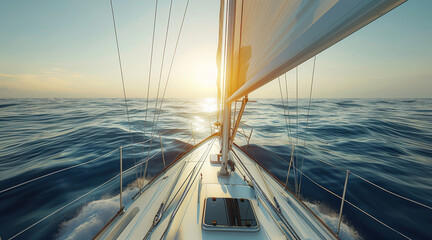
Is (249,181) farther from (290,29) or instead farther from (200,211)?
(290,29)

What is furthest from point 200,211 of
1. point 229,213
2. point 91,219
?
point 91,219

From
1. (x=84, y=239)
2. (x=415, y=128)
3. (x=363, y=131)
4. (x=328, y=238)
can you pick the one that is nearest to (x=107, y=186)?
(x=84, y=239)

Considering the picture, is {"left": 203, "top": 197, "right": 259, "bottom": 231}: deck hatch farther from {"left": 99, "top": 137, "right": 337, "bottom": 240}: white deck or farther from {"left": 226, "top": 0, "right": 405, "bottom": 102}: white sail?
{"left": 226, "top": 0, "right": 405, "bottom": 102}: white sail

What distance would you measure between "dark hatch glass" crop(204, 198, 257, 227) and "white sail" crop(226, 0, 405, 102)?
137cm

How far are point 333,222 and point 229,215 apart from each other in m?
2.45

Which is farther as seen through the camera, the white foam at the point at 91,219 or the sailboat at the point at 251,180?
the white foam at the point at 91,219

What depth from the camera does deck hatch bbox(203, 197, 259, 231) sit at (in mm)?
1555

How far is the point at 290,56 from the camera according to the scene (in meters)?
0.79

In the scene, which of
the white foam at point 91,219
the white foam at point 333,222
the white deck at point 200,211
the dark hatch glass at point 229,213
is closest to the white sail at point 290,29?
the dark hatch glass at point 229,213

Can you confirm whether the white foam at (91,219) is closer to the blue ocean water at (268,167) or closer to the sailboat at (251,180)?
the blue ocean water at (268,167)

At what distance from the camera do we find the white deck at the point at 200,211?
157 cm

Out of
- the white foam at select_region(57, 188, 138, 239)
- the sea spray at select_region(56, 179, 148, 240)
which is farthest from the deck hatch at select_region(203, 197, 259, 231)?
the white foam at select_region(57, 188, 138, 239)

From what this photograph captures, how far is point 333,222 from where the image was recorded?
273 centimetres

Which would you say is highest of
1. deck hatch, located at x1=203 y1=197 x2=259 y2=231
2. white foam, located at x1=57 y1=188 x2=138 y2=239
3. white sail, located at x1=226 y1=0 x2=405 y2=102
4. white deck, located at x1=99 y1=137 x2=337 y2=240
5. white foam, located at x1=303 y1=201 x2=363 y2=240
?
white sail, located at x1=226 y1=0 x2=405 y2=102
